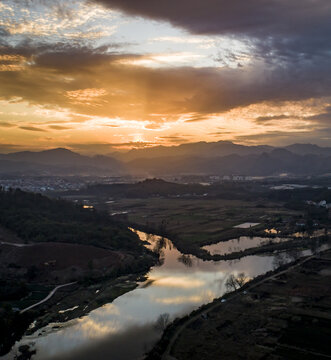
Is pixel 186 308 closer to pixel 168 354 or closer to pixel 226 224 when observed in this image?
pixel 168 354

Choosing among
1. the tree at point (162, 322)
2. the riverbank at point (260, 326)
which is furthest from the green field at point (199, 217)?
the tree at point (162, 322)

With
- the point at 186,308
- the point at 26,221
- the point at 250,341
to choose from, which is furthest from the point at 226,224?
the point at 250,341

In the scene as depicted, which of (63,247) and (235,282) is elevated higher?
(63,247)

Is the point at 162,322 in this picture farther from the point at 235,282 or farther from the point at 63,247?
the point at 63,247

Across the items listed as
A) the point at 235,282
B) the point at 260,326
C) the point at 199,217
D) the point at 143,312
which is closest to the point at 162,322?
the point at 143,312

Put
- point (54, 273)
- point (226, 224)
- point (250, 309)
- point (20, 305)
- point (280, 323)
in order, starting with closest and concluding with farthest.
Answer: point (280, 323)
point (250, 309)
point (20, 305)
point (54, 273)
point (226, 224)

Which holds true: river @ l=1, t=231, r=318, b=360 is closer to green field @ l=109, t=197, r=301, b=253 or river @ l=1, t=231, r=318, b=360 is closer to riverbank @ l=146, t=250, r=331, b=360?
riverbank @ l=146, t=250, r=331, b=360
